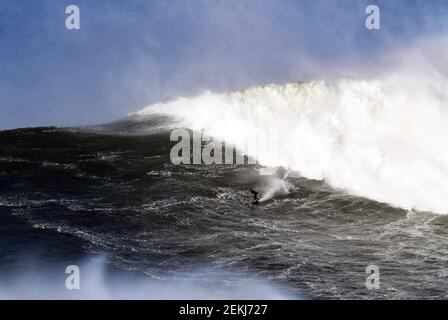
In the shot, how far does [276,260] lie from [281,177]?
1129cm

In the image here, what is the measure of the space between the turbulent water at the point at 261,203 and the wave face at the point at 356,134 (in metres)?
0.09

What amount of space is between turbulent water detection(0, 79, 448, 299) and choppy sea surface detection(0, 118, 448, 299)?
73mm

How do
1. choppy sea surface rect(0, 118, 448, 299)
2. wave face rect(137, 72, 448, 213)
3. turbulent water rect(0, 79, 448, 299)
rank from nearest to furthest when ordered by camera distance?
choppy sea surface rect(0, 118, 448, 299), turbulent water rect(0, 79, 448, 299), wave face rect(137, 72, 448, 213)

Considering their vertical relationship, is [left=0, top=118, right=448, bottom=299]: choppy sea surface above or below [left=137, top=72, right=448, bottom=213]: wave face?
below

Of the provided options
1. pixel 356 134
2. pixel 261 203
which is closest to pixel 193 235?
pixel 261 203

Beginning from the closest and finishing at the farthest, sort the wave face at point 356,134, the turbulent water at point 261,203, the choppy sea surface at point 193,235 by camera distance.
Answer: the choppy sea surface at point 193,235, the turbulent water at point 261,203, the wave face at point 356,134

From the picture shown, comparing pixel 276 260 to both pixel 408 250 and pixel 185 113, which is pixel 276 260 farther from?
pixel 185 113

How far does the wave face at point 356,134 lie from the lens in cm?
2694

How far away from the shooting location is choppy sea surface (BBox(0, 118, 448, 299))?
15.5 metres

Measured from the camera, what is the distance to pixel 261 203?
24375mm

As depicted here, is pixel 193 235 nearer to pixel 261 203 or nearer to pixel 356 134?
pixel 261 203

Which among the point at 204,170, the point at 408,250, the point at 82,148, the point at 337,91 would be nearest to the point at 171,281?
the point at 408,250

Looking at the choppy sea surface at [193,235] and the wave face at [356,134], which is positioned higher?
the wave face at [356,134]

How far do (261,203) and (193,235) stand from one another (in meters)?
5.32
